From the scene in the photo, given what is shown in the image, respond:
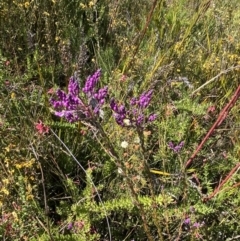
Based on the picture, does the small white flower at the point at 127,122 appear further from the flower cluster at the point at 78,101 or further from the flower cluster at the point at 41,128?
the flower cluster at the point at 41,128

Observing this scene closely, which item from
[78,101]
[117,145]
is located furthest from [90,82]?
[117,145]

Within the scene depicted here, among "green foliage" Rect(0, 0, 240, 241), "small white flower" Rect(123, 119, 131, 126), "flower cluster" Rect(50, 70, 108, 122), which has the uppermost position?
"flower cluster" Rect(50, 70, 108, 122)

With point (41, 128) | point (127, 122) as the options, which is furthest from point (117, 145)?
point (127, 122)

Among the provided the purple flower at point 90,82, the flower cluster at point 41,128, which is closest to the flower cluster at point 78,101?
the purple flower at point 90,82

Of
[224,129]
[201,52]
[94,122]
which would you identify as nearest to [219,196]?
[224,129]

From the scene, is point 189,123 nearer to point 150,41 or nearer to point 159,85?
point 159,85

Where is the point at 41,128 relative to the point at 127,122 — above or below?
below

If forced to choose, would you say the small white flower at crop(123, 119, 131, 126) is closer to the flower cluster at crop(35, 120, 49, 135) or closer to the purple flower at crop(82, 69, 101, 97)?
the purple flower at crop(82, 69, 101, 97)

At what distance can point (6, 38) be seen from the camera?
218cm

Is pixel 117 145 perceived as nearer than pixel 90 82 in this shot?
No

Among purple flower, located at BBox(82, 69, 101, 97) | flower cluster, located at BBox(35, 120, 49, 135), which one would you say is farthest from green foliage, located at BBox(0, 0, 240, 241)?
purple flower, located at BBox(82, 69, 101, 97)

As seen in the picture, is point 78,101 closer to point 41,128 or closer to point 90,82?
point 90,82

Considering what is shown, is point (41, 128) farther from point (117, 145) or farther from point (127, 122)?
point (127, 122)

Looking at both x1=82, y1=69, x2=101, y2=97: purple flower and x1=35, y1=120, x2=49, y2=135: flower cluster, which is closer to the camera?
x1=82, y1=69, x2=101, y2=97: purple flower
